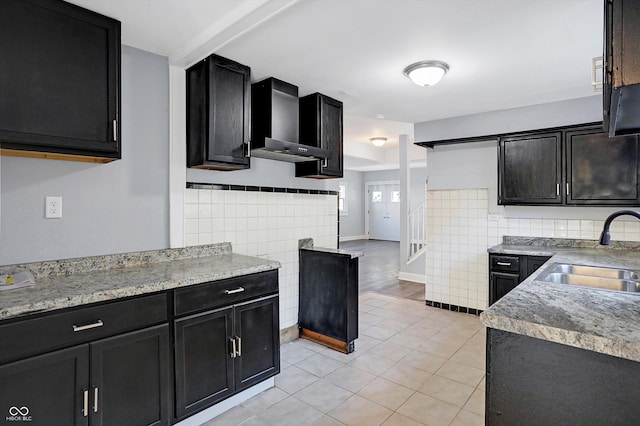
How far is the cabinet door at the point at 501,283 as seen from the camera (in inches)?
131

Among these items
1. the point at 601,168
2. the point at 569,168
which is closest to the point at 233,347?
the point at 569,168

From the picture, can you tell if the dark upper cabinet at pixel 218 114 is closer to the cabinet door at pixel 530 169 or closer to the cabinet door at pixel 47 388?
the cabinet door at pixel 47 388

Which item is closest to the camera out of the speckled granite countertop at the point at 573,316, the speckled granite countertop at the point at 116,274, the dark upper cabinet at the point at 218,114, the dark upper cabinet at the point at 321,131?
the speckled granite countertop at the point at 573,316

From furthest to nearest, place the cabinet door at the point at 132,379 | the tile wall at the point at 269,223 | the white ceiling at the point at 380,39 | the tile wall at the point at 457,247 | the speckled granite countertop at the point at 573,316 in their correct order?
1. the tile wall at the point at 457,247
2. the tile wall at the point at 269,223
3. the white ceiling at the point at 380,39
4. the cabinet door at the point at 132,379
5. the speckled granite countertop at the point at 573,316

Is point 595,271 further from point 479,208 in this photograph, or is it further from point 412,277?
point 412,277

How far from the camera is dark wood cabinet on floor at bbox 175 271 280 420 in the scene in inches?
75.4

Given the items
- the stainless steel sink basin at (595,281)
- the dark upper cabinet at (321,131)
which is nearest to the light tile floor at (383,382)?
the stainless steel sink basin at (595,281)

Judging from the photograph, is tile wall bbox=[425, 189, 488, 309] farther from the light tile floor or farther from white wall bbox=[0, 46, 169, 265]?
white wall bbox=[0, 46, 169, 265]

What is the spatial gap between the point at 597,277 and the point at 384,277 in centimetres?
392

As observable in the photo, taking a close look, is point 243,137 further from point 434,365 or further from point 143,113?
point 434,365

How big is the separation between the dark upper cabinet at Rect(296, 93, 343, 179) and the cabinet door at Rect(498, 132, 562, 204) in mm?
1840

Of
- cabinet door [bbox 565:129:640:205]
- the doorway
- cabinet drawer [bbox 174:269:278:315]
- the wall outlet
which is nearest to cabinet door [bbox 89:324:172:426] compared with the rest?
cabinet drawer [bbox 174:269:278:315]

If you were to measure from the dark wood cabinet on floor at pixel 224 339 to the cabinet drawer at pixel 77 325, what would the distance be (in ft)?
0.55

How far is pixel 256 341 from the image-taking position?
2.27 meters
